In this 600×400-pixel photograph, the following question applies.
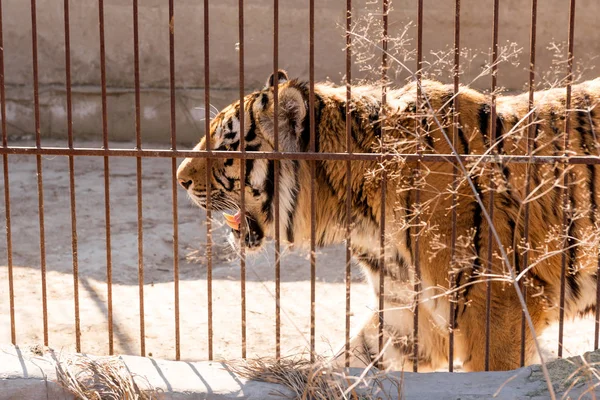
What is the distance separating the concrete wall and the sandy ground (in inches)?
59.0

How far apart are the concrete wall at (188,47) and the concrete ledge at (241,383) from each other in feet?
20.7

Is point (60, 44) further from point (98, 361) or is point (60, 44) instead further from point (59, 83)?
point (98, 361)

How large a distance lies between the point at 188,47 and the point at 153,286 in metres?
4.26

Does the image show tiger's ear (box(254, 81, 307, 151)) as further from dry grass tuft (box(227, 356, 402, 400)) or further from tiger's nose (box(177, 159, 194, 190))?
dry grass tuft (box(227, 356, 402, 400))

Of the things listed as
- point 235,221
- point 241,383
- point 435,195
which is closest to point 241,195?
point 235,221

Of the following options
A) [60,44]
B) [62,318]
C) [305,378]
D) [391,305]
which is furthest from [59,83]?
[305,378]

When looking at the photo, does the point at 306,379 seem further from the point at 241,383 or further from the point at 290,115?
the point at 290,115

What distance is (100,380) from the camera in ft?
A: 10.4

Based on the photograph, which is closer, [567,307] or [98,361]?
[98,361]

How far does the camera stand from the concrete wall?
364 inches

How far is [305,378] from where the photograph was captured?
126 inches

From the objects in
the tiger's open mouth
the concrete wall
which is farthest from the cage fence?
the concrete wall

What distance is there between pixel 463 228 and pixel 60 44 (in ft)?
23.2

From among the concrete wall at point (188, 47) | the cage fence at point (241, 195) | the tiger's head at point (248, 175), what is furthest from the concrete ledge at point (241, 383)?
the concrete wall at point (188, 47)
